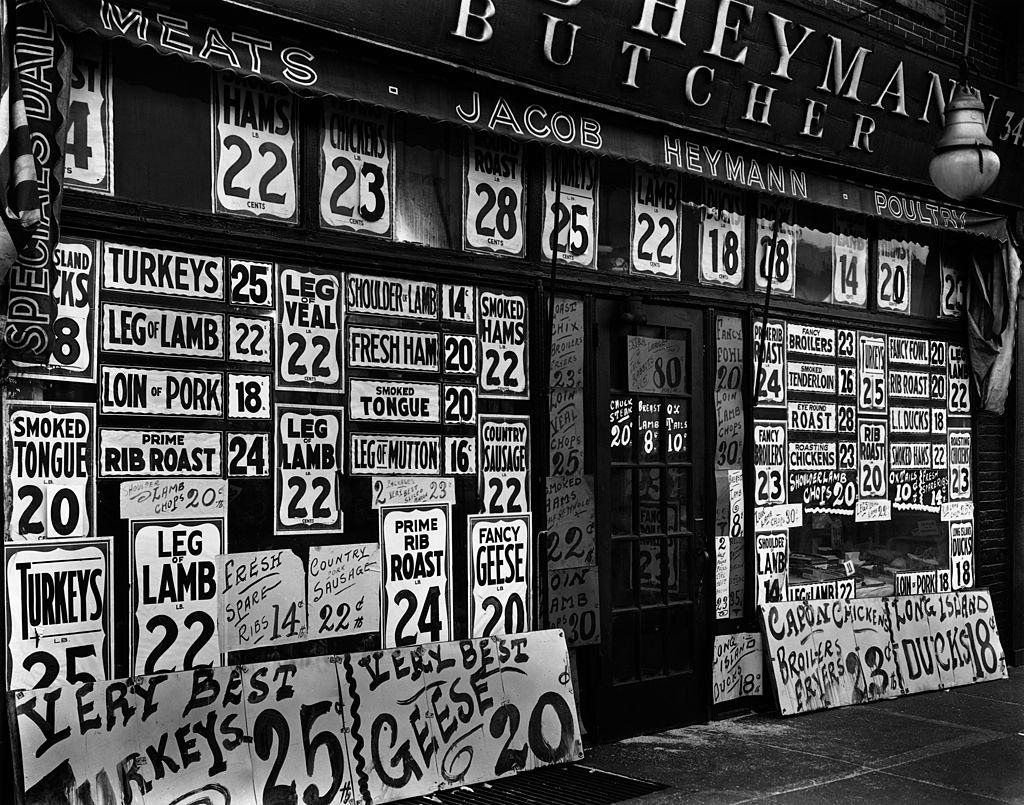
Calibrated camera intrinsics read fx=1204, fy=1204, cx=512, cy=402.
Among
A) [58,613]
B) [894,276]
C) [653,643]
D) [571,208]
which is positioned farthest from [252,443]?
[894,276]

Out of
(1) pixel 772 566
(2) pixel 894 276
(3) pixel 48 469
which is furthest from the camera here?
(2) pixel 894 276

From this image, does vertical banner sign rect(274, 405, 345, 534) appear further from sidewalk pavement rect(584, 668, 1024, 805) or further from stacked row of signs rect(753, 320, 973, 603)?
stacked row of signs rect(753, 320, 973, 603)

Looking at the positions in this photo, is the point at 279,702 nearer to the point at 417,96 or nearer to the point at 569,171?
the point at 417,96

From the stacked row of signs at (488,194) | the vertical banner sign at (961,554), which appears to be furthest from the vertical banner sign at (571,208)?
the vertical banner sign at (961,554)

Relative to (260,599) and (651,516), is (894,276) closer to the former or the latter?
(651,516)

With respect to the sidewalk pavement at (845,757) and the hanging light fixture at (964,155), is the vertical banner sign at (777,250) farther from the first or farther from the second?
the sidewalk pavement at (845,757)

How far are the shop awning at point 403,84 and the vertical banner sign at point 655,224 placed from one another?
294 mm

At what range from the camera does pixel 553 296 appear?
7.22 meters

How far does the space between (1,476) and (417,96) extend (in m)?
2.89

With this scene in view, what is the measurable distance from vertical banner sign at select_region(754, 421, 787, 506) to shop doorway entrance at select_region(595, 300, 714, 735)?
56cm

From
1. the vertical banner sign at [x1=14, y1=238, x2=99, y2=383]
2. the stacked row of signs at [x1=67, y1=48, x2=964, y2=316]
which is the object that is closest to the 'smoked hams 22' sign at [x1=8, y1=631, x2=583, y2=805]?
the vertical banner sign at [x1=14, y1=238, x2=99, y2=383]

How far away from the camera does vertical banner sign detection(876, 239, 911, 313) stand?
9.78 meters

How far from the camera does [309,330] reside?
620cm

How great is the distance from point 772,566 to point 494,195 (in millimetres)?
3472
